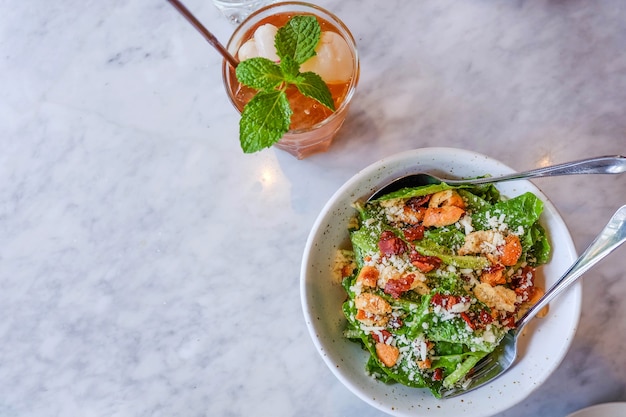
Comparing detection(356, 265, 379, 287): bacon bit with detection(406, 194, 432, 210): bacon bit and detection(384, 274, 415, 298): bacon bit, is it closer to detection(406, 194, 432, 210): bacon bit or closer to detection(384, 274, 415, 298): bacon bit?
detection(384, 274, 415, 298): bacon bit

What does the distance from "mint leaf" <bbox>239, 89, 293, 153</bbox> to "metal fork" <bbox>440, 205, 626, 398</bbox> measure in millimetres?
707

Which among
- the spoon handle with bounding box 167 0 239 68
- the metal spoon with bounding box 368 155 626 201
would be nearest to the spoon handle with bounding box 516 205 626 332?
the metal spoon with bounding box 368 155 626 201

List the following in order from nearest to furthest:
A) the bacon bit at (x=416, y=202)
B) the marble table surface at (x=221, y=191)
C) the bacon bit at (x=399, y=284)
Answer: the bacon bit at (x=399, y=284), the bacon bit at (x=416, y=202), the marble table surface at (x=221, y=191)

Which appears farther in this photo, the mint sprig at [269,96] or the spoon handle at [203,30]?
the mint sprig at [269,96]

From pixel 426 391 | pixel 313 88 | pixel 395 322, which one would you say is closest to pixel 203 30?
pixel 313 88

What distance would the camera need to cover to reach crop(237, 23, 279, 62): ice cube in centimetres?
156

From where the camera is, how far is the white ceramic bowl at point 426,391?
150 cm

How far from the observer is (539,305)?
1466 millimetres

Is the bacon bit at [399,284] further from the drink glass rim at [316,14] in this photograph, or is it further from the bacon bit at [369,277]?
the drink glass rim at [316,14]

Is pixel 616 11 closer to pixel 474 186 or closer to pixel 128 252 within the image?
pixel 474 186

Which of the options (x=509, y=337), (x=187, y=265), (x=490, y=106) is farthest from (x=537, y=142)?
(x=187, y=265)

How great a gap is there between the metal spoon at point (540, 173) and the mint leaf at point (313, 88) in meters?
0.25

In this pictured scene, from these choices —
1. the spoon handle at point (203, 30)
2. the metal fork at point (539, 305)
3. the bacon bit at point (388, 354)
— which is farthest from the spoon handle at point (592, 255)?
the spoon handle at point (203, 30)

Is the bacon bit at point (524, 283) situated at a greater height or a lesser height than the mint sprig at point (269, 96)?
lesser
